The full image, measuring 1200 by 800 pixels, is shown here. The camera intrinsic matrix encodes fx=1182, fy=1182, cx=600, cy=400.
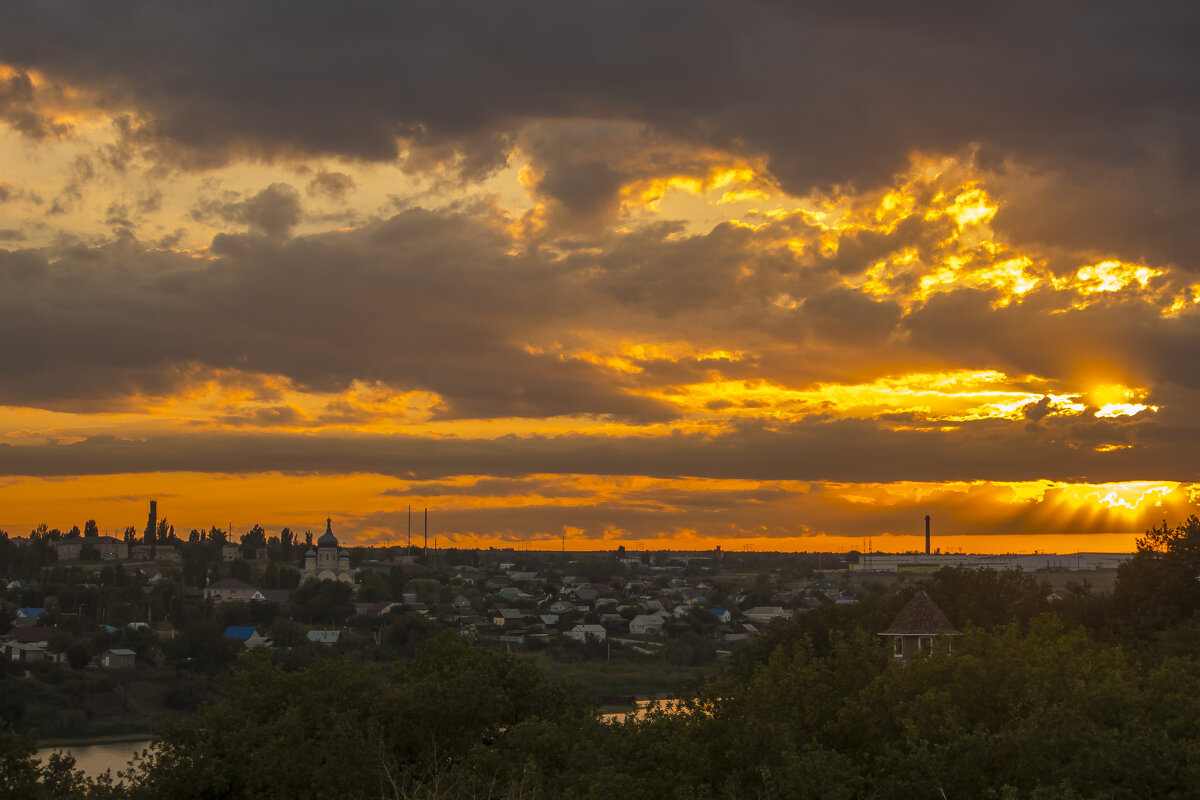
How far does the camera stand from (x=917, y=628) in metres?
41.7

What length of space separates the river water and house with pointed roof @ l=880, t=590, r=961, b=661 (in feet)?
120

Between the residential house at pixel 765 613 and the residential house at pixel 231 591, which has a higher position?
the residential house at pixel 231 591

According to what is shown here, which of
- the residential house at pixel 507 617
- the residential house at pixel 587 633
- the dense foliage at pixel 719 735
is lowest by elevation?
the residential house at pixel 587 633

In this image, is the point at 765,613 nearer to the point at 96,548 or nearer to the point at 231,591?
the point at 231,591

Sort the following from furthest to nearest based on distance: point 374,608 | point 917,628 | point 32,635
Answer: point 374,608 < point 32,635 < point 917,628

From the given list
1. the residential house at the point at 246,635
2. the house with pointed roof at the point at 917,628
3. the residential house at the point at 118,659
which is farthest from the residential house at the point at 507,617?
the house with pointed roof at the point at 917,628

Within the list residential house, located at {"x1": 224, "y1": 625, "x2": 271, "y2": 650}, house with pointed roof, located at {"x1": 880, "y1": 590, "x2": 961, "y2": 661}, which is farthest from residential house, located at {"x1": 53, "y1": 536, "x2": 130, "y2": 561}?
house with pointed roof, located at {"x1": 880, "y1": 590, "x2": 961, "y2": 661}

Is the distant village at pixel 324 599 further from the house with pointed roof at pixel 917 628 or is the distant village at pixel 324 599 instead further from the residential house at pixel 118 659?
the house with pointed roof at pixel 917 628

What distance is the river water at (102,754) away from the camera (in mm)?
57322

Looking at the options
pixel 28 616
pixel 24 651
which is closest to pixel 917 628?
pixel 24 651

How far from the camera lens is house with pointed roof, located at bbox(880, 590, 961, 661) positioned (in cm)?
4153

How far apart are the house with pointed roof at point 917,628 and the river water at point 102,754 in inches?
1443

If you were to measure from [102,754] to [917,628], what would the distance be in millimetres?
43726

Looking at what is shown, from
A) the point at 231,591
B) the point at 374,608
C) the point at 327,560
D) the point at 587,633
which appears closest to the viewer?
the point at 587,633
